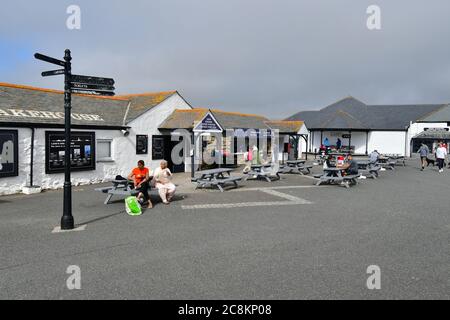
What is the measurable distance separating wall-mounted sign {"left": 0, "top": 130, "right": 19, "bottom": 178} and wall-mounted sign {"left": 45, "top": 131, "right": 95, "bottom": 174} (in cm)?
106

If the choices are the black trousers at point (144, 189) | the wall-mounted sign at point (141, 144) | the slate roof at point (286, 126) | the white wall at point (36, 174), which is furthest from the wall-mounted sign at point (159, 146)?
the slate roof at point (286, 126)

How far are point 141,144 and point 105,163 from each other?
2.14 m

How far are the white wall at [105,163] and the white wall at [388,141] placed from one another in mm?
28038

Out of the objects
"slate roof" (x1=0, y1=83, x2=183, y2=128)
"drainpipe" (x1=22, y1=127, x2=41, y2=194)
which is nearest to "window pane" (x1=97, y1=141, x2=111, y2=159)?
"slate roof" (x1=0, y1=83, x2=183, y2=128)

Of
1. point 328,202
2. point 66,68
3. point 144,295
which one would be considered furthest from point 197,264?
point 328,202

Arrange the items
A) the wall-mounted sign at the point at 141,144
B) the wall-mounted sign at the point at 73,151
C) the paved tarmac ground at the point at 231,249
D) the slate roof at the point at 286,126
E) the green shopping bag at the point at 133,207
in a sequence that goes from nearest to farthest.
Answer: the paved tarmac ground at the point at 231,249 < the green shopping bag at the point at 133,207 < the wall-mounted sign at the point at 73,151 < the wall-mounted sign at the point at 141,144 < the slate roof at the point at 286,126

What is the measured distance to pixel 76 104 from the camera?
14523 mm

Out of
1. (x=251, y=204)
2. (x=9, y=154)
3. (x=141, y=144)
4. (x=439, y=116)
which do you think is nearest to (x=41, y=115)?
(x=9, y=154)

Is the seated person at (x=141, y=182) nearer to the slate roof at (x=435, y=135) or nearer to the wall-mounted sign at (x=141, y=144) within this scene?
the wall-mounted sign at (x=141, y=144)

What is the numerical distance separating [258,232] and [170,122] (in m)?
11.4

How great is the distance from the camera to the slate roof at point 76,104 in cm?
1215

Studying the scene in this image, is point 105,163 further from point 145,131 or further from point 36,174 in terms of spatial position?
point 36,174

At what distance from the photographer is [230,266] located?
495 centimetres
